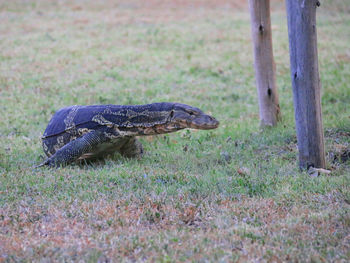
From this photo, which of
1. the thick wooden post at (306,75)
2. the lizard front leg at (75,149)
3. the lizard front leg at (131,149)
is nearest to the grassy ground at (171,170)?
the lizard front leg at (131,149)

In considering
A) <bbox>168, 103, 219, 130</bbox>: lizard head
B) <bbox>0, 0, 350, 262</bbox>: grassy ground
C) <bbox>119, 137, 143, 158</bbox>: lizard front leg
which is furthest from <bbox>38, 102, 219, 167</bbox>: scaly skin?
<bbox>0, 0, 350, 262</bbox>: grassy ground

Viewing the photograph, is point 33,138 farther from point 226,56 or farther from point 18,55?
point 226,56

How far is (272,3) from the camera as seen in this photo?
96.5ft

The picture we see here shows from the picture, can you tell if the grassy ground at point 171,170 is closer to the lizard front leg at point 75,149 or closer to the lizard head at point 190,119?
the lizard front leg at point 75,149

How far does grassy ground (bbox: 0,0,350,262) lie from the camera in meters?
4.44

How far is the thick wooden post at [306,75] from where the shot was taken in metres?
6.30

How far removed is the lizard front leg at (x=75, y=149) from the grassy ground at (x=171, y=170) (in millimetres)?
297

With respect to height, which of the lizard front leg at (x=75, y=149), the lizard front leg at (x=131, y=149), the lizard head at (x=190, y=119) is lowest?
the lizard front leg at (x=131, y=149)

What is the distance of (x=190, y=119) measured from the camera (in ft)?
21.9

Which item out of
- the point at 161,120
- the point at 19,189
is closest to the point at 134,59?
the point at 161,120

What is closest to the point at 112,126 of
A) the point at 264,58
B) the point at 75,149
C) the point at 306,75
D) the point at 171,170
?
the point at 75,149

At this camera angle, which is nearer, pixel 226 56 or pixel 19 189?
pixel 19 189

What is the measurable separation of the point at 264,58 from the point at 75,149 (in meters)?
3.86

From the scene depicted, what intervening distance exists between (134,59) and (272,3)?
16.5 meters
